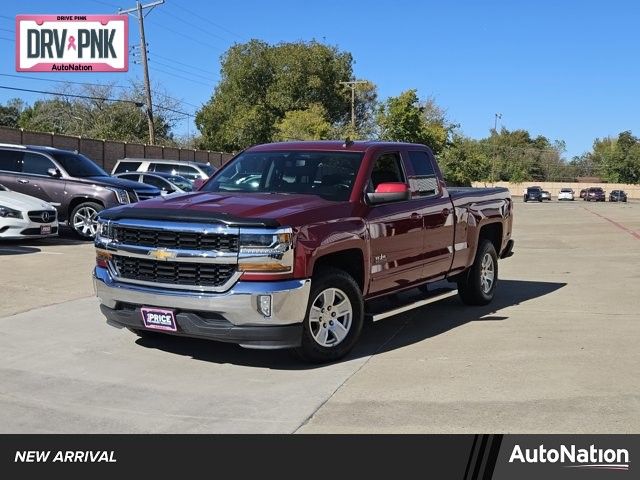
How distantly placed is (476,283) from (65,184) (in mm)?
9964

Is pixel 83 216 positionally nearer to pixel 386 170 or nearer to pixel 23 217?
pixel 23 217

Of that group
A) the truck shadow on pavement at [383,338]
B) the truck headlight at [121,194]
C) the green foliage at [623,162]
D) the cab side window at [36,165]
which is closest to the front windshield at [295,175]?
the truck shadow on pavement at [383,338]

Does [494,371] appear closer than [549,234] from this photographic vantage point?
Yes

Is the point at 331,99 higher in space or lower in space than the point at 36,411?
higher

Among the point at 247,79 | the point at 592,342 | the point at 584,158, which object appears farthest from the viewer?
the point at 584,158

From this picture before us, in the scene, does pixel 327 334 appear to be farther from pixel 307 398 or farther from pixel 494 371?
pixel 494 371

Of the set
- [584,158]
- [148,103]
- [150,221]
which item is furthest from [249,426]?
[584,158]

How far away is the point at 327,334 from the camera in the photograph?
6324 mm

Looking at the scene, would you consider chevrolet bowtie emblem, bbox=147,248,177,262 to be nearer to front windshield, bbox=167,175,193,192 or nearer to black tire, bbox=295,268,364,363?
black tire, bbox=295,268,364,363

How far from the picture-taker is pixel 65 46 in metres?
30.5

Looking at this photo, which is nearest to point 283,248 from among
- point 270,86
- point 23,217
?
point 23,217

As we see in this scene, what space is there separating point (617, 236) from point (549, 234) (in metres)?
1.98

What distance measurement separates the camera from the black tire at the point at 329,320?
19.9 feet

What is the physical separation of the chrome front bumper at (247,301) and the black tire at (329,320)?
0.66 ft
